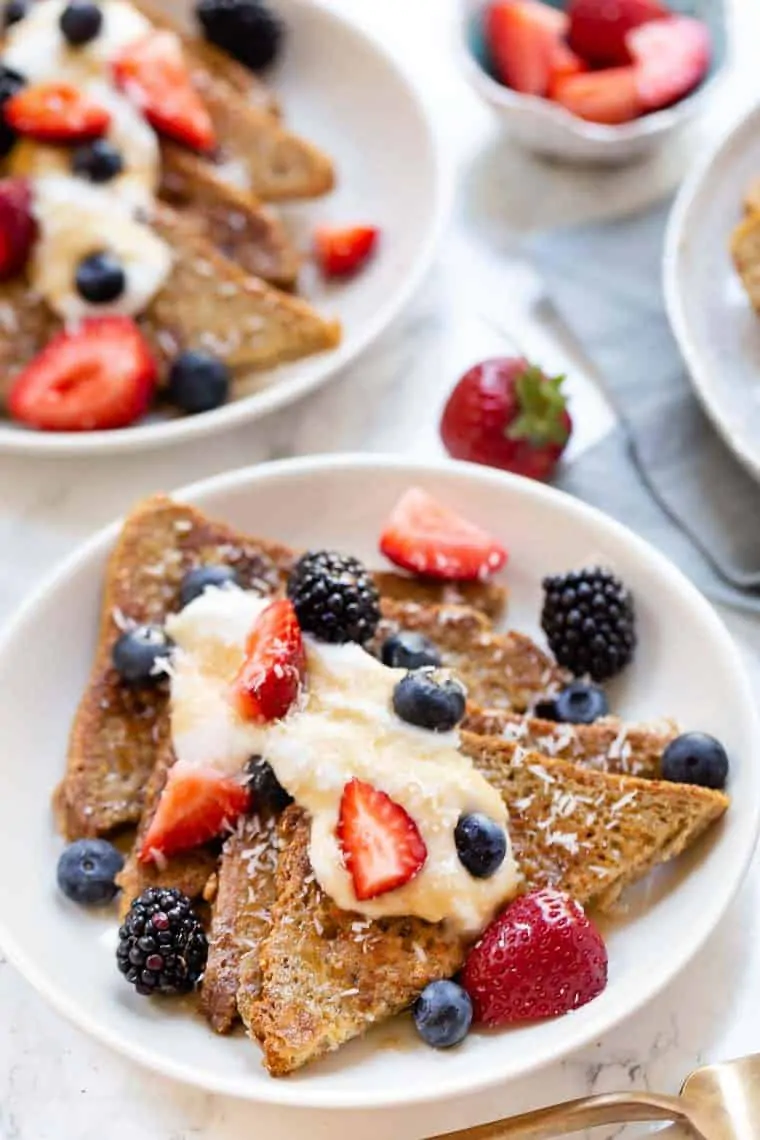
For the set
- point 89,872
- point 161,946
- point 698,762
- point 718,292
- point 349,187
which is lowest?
point 89,872

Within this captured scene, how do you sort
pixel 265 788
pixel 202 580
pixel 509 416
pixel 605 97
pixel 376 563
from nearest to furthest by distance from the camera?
pixel 265 788 < pixel 202 580 < pixel 376 563 < pixel 509 416 < pixel 605 97

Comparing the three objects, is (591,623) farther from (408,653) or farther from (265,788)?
(265,788)

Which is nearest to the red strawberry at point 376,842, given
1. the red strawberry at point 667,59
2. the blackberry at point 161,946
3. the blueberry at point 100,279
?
the blackberry at point 161,946

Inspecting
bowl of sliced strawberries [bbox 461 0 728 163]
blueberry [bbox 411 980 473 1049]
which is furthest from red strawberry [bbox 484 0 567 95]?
blueberry [bbox 411 980 473 1049]

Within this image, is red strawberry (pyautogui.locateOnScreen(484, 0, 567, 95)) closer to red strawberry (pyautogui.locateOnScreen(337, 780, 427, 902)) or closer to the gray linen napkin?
the gray linen napkin

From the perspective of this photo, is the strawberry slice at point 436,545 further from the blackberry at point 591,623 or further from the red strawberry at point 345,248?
the red strawberry at point 345,248

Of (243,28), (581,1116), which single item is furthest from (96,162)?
(581,1116)
